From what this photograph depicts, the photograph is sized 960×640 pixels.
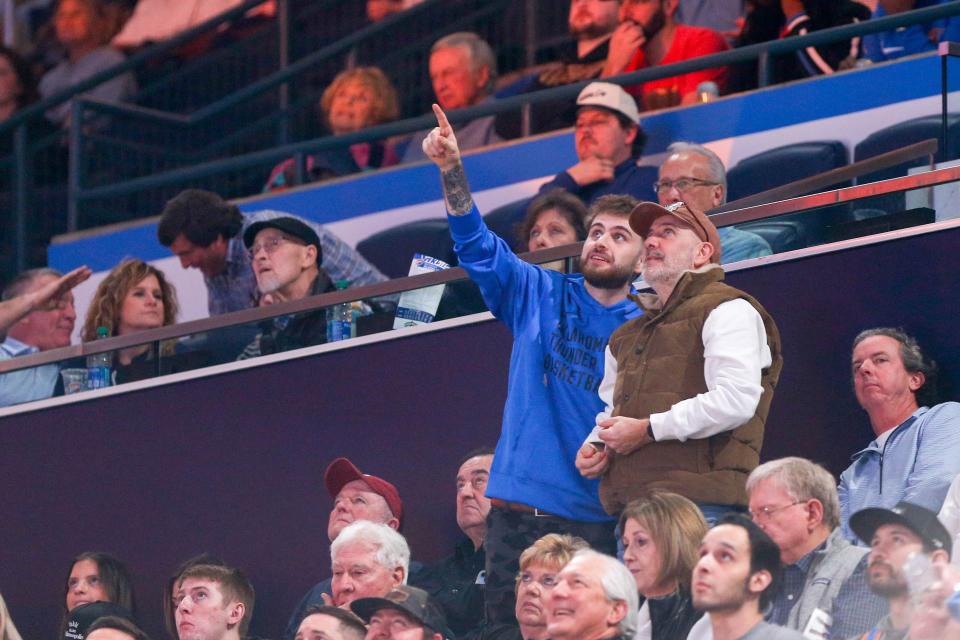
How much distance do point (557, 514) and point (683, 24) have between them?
372 cm

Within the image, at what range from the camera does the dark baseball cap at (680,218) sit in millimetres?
5285

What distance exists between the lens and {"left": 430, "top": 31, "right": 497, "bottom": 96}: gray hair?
28.8 feet

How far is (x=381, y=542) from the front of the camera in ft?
19.6

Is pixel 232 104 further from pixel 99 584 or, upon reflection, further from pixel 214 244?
pixel 99 584

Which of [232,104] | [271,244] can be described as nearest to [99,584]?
[271,244]

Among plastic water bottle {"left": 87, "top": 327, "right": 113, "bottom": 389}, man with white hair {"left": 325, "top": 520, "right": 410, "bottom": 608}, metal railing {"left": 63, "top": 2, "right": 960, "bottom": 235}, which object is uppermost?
metal railing {"left": 63, "top": 2, "right": 960, "bottom": 235}

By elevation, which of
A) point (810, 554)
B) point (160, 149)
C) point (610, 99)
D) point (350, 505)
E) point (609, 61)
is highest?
point (160, 149)

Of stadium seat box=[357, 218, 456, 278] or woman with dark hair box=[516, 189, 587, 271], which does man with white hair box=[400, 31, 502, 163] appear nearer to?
stadium seat box=[357, 218, 456, 278]

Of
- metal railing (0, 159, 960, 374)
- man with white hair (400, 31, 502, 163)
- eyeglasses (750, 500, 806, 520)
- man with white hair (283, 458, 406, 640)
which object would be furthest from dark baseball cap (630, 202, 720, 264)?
man with white hair (400, 31, 502, 163)

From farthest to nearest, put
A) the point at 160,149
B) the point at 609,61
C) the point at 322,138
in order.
Result: 1. the point at 160,149
2. the point at 322,138
3. the point at 609,61

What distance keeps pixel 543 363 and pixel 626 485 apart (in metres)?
0.63

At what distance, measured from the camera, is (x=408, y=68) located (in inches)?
396

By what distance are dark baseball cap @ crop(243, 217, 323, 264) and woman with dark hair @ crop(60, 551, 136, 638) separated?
1.28m

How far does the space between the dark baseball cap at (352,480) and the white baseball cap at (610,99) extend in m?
1.88
